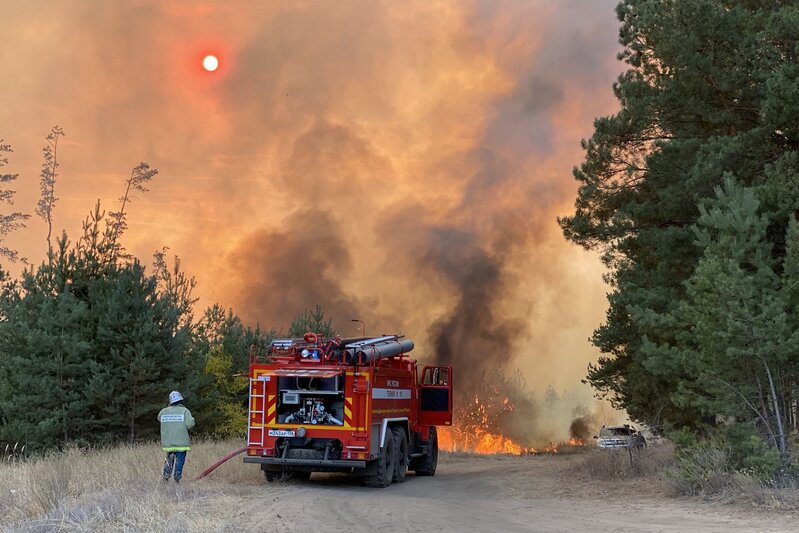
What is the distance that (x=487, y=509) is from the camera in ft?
43.1

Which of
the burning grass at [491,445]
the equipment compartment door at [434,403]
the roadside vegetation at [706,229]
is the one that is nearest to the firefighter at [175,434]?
the equipment compartment door at [434,403]

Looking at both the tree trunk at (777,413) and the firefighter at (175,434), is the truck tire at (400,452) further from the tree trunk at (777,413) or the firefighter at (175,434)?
the tree trunk at (777,413)

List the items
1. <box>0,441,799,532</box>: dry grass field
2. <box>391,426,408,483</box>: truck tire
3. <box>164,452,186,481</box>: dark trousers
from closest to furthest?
1. <box>0,441,799,532</box>: dry grass field
2. <box>164,452,186,481</box>: dark trousers
3. <box>391,426,408,483</box>: truck tire

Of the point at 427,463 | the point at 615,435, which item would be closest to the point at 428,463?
the point at 427,463

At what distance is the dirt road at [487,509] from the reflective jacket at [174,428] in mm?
1703

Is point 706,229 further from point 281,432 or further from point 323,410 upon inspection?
point 281,432

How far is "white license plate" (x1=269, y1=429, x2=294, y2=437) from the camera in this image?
1591 cm

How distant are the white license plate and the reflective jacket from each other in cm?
233

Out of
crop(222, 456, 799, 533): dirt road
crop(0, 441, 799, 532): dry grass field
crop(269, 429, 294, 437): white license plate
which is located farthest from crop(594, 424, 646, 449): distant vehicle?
crop(269, 429, 294, 437): white license plate

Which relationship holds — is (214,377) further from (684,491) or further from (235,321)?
(684,491)

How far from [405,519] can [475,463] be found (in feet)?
57.4

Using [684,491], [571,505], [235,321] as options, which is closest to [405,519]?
[571,505]

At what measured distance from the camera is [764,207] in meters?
15.7

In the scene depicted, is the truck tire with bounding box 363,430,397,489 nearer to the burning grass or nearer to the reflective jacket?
the reflective jacket
